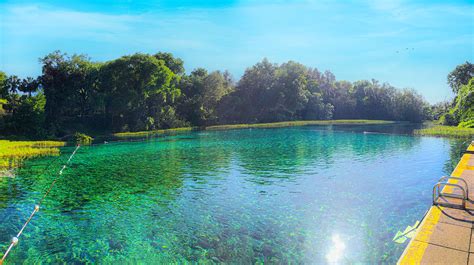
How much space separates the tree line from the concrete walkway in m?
49.3

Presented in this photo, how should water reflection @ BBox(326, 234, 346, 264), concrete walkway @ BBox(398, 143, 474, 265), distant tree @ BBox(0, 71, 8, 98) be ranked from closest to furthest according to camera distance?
concrete walkway @ BBox(398, 143, 474, 265), water reflection @ BBox(326, 234, 346, 264), distant tree @ BBox(0, 71, 8, 98)

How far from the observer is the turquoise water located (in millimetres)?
9398

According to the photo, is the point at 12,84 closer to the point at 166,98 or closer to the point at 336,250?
the point at 166,98

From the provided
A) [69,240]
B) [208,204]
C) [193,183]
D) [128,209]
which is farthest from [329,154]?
[69,240]

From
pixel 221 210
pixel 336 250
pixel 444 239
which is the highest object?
pixel 444 239

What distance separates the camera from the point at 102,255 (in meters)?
9.32

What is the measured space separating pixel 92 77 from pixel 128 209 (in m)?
47.9

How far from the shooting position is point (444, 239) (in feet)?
26.3

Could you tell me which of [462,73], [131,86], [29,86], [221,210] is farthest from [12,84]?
[462,73]

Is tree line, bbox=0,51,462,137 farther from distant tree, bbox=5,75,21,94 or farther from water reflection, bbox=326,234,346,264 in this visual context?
water reflection, bbox=326,234,346,264

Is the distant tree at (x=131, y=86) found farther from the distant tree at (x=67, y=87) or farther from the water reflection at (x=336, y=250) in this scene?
the water reflection at (x=336, y=250)

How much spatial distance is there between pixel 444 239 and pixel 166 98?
205 feet

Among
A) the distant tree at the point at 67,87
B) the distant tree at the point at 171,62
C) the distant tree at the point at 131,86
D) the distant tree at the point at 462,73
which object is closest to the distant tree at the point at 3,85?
the distant tree at the point at 67,87

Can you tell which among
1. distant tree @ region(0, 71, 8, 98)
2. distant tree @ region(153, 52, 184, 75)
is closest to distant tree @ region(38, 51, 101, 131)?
distant tree @ region(0, 71, 8, 98)
